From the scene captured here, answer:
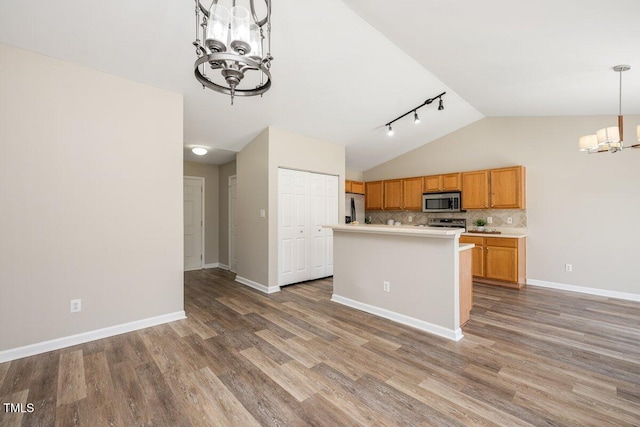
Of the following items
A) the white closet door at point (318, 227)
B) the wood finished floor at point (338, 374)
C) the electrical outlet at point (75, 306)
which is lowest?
the wood finished floor at point (338, 374)

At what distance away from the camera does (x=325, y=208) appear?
5.38 m

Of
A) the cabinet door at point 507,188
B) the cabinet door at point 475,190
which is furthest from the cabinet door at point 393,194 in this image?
the cabinet door at point 507,188

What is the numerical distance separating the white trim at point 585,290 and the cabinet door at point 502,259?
25.5 inches

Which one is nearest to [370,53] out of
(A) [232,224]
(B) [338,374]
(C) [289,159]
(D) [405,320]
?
(C) [289,159]

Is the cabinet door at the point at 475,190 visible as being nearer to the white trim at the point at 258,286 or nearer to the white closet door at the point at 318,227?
the white closet door at the point at 318,227

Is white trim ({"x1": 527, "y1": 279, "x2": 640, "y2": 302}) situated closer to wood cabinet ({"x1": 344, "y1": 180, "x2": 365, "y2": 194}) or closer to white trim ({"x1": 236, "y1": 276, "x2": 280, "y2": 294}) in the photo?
wood cabinet ({"x1": 344, "y1": 180, "x2": 365, "y2": 194})

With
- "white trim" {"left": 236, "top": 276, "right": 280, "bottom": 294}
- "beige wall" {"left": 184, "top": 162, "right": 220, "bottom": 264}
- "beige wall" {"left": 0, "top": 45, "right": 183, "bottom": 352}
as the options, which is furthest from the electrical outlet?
"beige wall" {"left": 184, "top": 162, "right": 220, "bottom": 264}

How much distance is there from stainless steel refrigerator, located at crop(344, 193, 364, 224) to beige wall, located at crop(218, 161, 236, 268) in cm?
280

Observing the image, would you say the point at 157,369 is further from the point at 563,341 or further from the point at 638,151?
the point at 638,151

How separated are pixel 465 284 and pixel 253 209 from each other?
3.37 metres

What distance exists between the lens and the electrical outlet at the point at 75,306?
2.72m

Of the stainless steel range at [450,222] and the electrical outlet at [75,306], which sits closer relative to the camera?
the electrical outlet at [75,306]

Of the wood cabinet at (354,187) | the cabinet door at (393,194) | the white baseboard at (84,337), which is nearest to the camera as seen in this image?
the white baseboard at (84,337)

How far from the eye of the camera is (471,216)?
5656 mm
